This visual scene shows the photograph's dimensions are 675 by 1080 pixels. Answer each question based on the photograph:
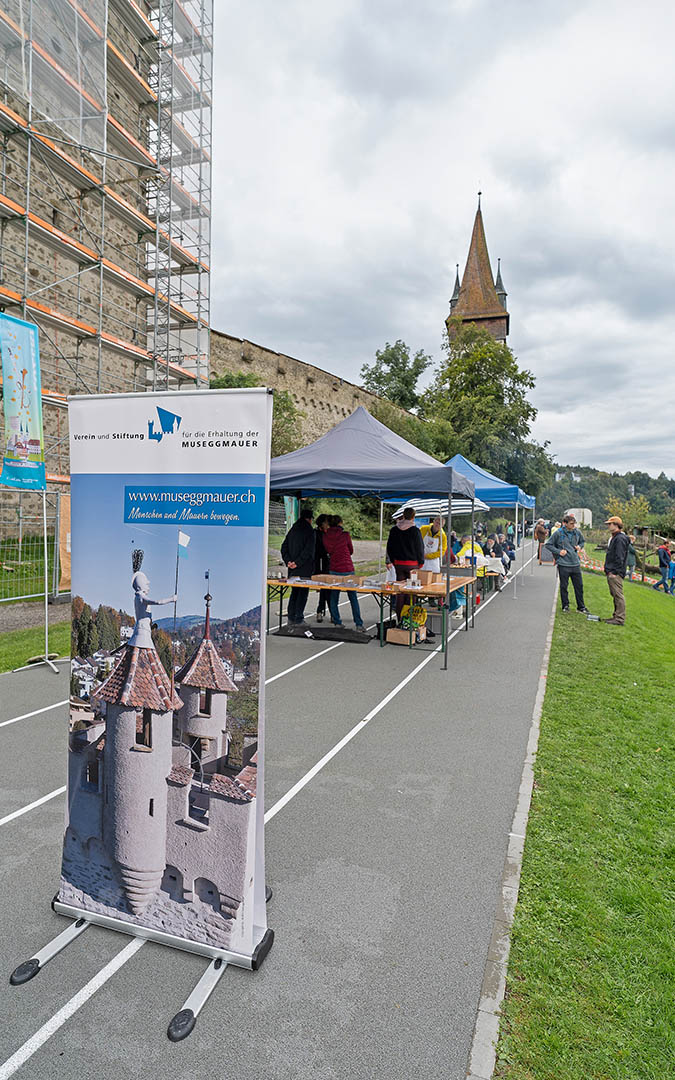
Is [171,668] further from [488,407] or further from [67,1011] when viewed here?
[488,407]

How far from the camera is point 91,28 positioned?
626 inches

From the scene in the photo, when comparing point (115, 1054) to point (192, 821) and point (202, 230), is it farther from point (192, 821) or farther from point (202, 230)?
Answer: point (202, 230)

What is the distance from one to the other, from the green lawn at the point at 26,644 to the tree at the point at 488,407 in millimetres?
32495

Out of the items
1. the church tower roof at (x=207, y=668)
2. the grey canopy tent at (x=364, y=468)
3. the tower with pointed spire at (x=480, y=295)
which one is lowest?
the church tower roof at (x=207, y=668)

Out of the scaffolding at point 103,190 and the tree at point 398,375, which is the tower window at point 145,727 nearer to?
the scaffolding at point 103,190

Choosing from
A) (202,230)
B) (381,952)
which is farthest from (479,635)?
(202,230)

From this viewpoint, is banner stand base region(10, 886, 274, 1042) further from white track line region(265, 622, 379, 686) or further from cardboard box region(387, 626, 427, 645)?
cardboard box region(387, 626, 427, 645)

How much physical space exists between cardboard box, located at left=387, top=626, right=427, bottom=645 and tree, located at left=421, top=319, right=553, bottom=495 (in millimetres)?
31133

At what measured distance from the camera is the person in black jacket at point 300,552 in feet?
31.3

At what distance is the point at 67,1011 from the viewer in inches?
90.3

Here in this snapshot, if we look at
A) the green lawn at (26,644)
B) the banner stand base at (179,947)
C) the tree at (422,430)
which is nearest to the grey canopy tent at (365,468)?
the green lawn at (26,644)

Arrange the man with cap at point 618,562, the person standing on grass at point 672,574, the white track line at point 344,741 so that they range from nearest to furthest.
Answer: the white track line at point 344,741, the man with cap at point 618,562, the person standing on grass at point 672,574

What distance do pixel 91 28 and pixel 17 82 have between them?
11.4 ft

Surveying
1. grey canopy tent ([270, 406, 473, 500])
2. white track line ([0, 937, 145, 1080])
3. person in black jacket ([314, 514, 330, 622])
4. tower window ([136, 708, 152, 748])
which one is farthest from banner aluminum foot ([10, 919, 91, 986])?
person in black jacket ([314, 514, 330, 622])
